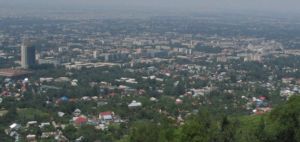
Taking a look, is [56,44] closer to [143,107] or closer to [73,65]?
[73,65]

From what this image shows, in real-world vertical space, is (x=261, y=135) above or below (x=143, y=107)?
above

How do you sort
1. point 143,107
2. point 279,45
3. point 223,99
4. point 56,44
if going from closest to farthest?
point 143,107 → point 223,99 → point 56,44 → point 279,45

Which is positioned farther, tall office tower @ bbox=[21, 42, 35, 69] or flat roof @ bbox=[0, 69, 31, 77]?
tall office tower @ bbox=[21, 42, 35, 69]

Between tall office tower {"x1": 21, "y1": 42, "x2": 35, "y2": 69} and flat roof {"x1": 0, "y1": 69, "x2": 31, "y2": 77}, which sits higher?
tall office tower {"x1": 21, "y1": 42, "x2": 35, "y2": 69}

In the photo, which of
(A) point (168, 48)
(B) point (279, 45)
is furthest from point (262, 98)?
(B) point (279, 45)

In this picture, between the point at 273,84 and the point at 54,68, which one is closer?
the point at 273,84

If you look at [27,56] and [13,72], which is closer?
[13,72]

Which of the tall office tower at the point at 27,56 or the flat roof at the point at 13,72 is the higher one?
the tall office tower at the point at 27,56

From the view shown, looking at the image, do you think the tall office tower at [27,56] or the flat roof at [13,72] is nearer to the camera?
the flat roof at [13,72]

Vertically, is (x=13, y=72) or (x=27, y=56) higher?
(x=27, y=56)

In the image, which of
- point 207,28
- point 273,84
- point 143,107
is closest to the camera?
point 143,107
